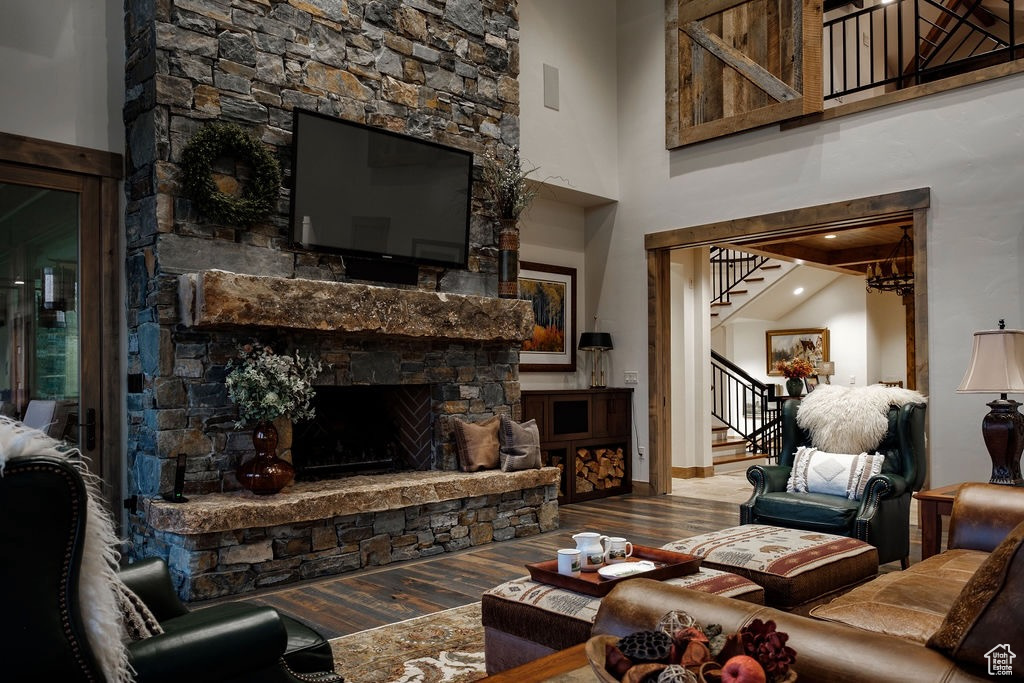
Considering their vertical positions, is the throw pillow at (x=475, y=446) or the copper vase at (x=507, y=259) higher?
the copper vase at (x=507, y=259)

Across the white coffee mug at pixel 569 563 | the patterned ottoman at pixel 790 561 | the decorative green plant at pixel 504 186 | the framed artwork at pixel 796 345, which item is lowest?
the patterned ottoman at pixel 790 561

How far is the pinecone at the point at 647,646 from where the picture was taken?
51.6 inches

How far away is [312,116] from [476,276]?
1644mm

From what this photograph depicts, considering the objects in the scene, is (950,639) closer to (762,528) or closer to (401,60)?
(762,528)

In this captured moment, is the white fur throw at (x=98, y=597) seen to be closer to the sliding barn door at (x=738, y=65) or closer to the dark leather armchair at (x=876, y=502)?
the dark leather armchair at (x=876, y=502)

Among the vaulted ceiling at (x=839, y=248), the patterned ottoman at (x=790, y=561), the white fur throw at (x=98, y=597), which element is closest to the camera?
the white fur throw at (x=98, y=597)

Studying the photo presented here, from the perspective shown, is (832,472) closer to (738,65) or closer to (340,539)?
(340,539)

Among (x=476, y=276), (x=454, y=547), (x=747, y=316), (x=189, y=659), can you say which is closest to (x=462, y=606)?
(x=454, y=547)

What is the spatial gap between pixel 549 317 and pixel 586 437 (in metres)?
1.16

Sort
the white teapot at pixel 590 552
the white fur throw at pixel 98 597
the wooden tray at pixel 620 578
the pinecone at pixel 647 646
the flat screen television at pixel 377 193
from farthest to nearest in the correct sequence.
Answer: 1. the flat screen television at pixel 377 193
2. the white teapot at pixel 590 552
3. the wooden tray at pixel 620 578
4. the white fur throw at pixel 98 597
5. the pinecone at pixel 647 646

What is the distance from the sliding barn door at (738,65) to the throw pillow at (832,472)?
289 centimetres

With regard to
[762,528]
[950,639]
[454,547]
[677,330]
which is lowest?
[454,547]

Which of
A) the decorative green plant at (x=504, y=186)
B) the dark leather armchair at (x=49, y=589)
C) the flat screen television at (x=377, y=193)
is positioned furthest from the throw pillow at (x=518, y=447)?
the dark leather armchair at (x=49, y=589)

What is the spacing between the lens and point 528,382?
Result: 6.93 metres
